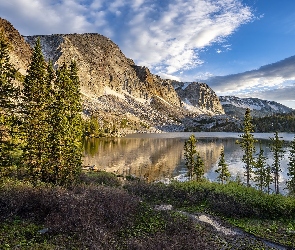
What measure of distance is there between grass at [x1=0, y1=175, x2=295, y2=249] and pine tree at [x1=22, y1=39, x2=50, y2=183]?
5524 mm

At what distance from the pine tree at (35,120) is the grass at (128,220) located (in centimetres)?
552

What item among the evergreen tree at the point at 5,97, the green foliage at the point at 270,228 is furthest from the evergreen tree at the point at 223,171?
the evergreen tree at the point at 5,97

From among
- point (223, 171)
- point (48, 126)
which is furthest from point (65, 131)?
point (223, 171)

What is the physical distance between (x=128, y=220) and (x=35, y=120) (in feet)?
57.5

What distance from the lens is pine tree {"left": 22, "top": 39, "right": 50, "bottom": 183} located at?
1119 inches

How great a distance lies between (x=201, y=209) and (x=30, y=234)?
13.5m

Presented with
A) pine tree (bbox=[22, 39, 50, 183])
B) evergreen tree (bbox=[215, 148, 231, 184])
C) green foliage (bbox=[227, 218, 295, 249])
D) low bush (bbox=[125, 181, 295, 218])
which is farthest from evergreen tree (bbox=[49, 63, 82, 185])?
evergreen tree (bbox=[215, 148, 231, 184])

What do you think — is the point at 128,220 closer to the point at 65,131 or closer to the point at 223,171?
the point at 65,131

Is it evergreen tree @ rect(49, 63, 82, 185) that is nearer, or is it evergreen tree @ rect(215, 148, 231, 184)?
evergreen tree @ rect(49, 63, 82, 185)

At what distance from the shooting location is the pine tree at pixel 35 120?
28422 millimetres

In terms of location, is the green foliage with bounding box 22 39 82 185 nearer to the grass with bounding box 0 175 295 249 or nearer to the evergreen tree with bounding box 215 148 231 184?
the grass with bounding box 0 175 295 249

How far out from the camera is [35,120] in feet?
93.1

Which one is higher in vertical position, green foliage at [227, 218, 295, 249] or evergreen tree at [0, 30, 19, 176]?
evergreen tree at [0, 30, 19, 176]

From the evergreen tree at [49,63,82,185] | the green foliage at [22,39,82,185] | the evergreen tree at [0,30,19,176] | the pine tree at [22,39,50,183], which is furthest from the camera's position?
the evergreen tree at [49,63,82,185]
